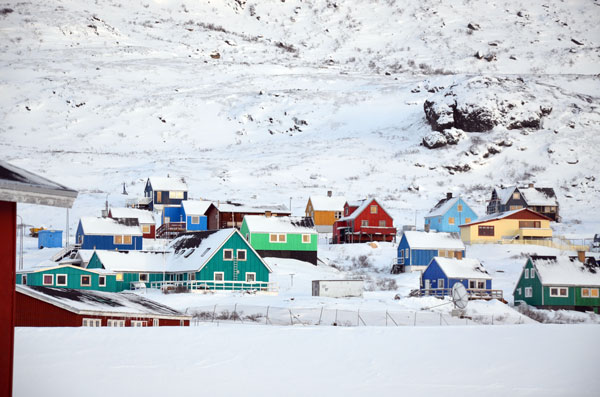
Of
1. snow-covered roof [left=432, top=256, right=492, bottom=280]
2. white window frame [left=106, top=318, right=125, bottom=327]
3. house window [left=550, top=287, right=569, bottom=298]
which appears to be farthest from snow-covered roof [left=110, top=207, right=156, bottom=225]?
white window frame [left=106, top=318, right=125, bottom=327]

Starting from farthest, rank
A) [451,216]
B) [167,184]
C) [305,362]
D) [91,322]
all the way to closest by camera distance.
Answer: [167,184] → [451,216] → [91,322] → [305,362]

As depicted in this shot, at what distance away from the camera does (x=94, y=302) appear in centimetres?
3416

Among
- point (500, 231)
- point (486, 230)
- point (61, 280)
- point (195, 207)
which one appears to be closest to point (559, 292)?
point (486, 230)

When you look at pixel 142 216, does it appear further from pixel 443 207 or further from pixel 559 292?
pixel 559 292

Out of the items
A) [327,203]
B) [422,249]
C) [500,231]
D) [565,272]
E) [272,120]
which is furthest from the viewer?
[272,120]

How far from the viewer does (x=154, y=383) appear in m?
16.8

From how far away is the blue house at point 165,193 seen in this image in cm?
9481

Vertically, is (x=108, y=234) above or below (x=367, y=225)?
below

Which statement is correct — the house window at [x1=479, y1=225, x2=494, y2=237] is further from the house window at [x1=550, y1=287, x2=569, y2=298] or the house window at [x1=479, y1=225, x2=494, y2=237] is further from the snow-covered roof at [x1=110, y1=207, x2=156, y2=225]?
the snow-covered roof at [x1=110, y1=207, x2=156, y2=225]

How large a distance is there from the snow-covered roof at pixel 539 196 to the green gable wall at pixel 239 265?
139 ft

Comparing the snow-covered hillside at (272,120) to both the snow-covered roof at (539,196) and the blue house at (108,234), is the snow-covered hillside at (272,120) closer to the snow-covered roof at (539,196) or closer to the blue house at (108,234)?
the snow-covered roof at (539,196)

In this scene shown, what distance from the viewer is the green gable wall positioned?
58.9 m

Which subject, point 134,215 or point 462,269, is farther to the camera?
point 134,215

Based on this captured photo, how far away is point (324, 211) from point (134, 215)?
20.6m
